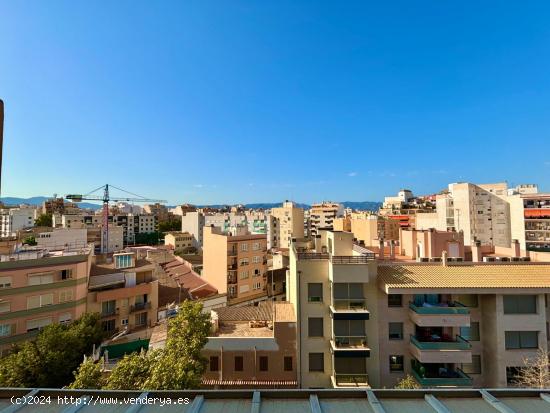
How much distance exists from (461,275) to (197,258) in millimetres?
51536

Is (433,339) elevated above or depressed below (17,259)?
below

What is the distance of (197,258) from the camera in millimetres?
60656

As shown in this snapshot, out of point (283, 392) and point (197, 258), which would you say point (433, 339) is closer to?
point (283, 392)

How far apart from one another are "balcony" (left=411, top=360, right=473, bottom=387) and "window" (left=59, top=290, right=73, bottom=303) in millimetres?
27326

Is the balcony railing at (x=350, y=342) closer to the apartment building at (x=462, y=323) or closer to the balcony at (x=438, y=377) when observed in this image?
the apartment building at (x=462, y=323)

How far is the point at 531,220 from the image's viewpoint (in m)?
56.6

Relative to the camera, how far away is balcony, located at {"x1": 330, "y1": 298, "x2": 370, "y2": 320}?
1748 cm

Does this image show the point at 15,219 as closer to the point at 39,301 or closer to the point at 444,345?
the point at 39,301

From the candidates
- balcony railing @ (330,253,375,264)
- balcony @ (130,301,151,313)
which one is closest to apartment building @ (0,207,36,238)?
balcony @ (130,301,151,313)

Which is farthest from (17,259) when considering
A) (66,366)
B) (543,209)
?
(543,209)

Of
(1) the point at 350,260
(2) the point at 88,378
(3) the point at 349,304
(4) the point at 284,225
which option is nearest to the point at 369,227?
(4) the point at 284,225

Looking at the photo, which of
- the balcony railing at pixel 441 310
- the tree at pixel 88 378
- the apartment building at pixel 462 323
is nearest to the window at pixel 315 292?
the apartment building at pixel 462 323

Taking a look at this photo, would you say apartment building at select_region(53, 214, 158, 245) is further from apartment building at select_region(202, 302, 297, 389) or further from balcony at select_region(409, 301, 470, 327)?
→ balcony at select_region(409, 301, 470, 327)

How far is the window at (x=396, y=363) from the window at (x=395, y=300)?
3228mm
